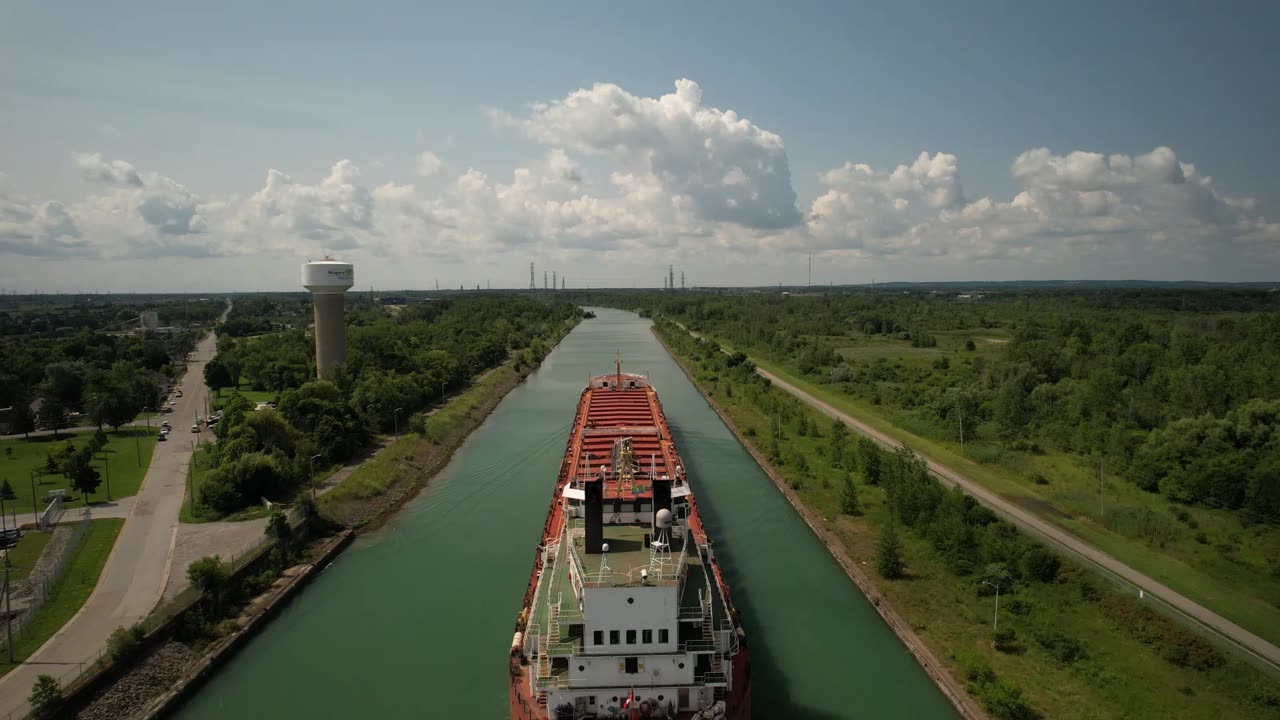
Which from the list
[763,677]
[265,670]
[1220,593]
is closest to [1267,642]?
[1220,593]

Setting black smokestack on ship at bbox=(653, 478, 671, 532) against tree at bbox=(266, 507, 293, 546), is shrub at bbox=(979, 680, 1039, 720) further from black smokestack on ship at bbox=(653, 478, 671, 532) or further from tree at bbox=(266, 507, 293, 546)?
tree at bbox=(266, 507, 293, 546)

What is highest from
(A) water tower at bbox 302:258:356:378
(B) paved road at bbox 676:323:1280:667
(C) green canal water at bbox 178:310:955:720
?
(A) water tower at bbox 302:258:356:378

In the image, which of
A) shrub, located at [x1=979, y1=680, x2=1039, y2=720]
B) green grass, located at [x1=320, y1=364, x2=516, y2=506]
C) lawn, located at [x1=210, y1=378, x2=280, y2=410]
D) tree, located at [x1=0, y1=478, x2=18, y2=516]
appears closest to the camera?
shrub, located at [x1=979, y1=680, x2=1039, y2=720]

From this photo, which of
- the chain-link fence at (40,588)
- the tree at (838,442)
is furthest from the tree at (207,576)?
Answer: the tree at (838,442)

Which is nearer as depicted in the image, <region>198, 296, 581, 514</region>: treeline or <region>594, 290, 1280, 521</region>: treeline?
<region>198, 296, 581, 514</region>: treeline

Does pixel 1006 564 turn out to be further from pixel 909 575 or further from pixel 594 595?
pixel 594 595

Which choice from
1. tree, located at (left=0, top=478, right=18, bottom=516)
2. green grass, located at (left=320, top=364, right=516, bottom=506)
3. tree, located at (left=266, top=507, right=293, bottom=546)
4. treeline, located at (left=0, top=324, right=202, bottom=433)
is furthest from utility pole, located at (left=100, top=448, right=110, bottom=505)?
tree, located at (left=266, top=507, right=293, bottom=546)

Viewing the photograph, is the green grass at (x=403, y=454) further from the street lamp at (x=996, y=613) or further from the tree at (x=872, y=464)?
the street lamp at (x=996, y=613)

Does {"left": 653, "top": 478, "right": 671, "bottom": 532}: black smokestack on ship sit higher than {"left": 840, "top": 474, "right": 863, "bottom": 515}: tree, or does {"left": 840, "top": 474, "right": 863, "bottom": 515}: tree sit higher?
{"left": 653, "top": 478, "right": 671, "bottom": 532}: black smokestack on ship
